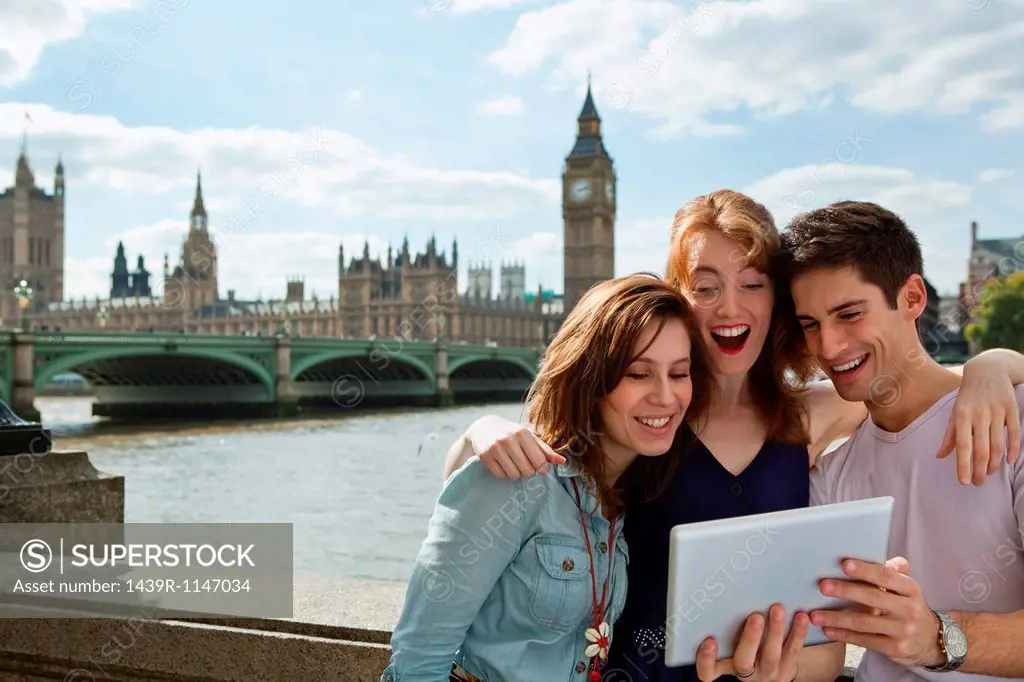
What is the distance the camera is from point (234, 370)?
26172 mm

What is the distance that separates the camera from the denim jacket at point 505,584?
1241 mm

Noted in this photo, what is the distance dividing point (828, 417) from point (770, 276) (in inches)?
11.1

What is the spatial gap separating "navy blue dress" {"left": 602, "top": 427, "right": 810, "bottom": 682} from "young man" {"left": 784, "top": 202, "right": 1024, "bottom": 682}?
0.08 meters

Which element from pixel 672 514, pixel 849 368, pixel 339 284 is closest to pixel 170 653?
pixel 672 514

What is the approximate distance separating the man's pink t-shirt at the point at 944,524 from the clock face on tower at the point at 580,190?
72227 millimetres

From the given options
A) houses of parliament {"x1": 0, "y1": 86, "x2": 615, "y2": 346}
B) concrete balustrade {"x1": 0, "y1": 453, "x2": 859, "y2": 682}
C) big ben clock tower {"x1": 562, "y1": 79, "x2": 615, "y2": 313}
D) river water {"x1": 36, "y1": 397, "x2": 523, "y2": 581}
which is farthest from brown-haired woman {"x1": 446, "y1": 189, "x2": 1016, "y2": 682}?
big ben clock tower {"x1": 562, "y1": 79, "x2": 615, "y2": 313}

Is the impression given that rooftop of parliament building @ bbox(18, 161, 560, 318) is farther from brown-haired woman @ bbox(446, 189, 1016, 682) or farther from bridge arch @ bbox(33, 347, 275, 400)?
brown-haired woman @ bbox(446, 189, 1016, 682)

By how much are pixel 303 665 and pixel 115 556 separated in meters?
0.83

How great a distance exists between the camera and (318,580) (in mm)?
2416

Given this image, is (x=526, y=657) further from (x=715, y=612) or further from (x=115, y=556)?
(x=115, y=556)

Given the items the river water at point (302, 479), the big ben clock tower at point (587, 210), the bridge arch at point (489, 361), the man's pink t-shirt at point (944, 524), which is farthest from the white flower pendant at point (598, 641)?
the big ben clock tower at point (587, 210)

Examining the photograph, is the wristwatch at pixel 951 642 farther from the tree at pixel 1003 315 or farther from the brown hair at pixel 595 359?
the tree at pixel 1003 315

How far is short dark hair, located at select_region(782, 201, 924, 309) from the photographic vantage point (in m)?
1.44

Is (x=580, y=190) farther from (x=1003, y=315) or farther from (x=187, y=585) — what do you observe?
(x=187, y=585)
